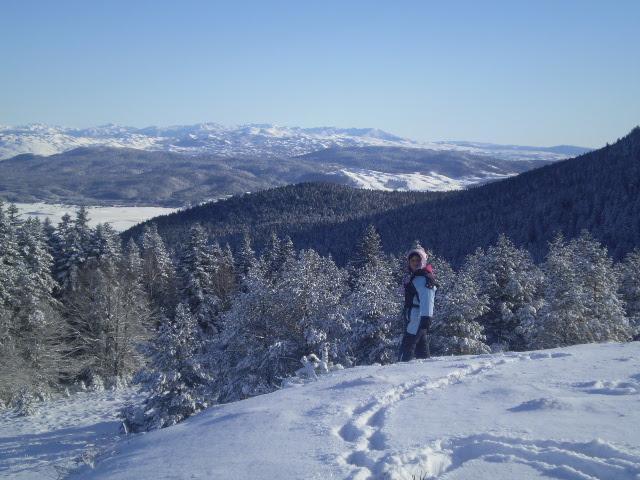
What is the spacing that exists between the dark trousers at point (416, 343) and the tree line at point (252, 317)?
1.91 meters

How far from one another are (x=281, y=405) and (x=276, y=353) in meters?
8.94

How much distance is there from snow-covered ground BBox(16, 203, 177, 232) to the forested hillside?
84.0ft

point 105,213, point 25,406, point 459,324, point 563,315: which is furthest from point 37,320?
point 105,213

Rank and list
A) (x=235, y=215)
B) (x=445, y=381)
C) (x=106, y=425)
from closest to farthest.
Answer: (x=445, y=381)
(x=106, y=425)
(x=235, y=215)

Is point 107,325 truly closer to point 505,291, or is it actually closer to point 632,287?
point 505,291

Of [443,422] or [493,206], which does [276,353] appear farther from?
[493,206]

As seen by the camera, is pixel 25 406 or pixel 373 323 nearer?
pixel 25 406

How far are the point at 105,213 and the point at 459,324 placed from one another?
168 meters

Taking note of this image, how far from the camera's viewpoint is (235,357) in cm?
1766

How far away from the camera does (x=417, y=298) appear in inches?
381

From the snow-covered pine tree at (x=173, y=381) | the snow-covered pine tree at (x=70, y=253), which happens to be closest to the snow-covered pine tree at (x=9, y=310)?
the snow-covered pine tree at (x=70, y=253)

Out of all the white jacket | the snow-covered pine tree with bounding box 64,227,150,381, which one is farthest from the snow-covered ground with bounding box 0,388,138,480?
the white jacket

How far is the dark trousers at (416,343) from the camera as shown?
384 inches

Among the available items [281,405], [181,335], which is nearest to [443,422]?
[281,405]
